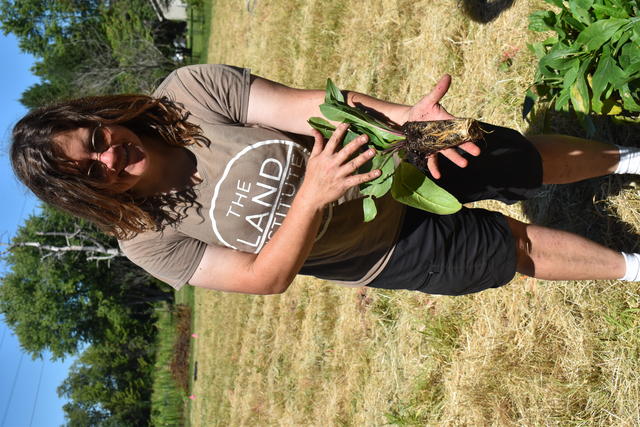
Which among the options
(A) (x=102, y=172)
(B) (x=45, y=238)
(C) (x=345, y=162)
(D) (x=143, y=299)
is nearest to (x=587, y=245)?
(C) (x=345, y=162)

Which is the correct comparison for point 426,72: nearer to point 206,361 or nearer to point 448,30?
point 448,30

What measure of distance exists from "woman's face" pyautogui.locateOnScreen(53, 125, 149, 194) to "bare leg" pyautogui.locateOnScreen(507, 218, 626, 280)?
1655 mm

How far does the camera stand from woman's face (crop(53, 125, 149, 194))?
6.39 ft

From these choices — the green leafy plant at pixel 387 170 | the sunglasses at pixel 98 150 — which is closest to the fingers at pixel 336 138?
the green leafy plant at pixel 387 170

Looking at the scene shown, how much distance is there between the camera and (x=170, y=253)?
2.18 metres

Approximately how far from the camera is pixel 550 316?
116 inches

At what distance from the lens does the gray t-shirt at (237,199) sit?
2117mm

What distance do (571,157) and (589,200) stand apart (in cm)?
75

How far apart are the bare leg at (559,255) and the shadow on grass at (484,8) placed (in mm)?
1934

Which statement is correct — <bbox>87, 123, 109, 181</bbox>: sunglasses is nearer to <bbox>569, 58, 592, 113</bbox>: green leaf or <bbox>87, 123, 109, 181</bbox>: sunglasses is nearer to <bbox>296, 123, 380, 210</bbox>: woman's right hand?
<bbox>296, 123, 380, 210</bbox>: woman's right hand

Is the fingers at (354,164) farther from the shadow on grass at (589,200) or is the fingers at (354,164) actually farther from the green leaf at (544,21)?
the shadow on grass at (589,200)

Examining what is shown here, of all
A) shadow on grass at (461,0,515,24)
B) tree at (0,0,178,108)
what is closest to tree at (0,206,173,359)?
tree at (0,0,178,108)

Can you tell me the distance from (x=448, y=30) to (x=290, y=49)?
410cm

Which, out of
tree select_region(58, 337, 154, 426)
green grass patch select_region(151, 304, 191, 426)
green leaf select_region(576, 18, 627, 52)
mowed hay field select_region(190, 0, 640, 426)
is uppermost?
green leaf select_region(576, 18, 627, 52)
